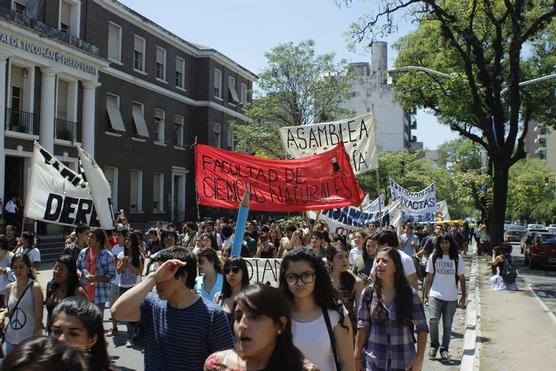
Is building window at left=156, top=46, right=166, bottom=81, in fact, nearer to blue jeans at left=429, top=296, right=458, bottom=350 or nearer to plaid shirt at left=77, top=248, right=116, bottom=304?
plaid shirt at left=77, top=248, right=116, bottom=304

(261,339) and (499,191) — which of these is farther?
(499,191)

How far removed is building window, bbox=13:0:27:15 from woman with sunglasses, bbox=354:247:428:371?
72.5 ft

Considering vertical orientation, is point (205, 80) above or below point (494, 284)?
above

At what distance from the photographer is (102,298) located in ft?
26.8

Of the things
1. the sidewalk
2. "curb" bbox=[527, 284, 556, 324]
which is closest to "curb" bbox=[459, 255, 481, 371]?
the sidewalk

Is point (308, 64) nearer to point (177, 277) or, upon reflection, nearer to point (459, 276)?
point (459, 276)

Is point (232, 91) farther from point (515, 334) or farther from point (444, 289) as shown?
point (444, 289)

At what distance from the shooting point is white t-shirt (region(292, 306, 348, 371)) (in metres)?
3.72

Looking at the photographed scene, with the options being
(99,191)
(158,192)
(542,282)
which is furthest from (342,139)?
(158,192)

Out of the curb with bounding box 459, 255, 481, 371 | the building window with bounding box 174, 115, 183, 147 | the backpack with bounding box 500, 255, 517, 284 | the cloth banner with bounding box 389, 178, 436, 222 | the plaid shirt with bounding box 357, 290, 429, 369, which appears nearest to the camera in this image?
the plaid shirt with bounding box 357, 290, 429, 369

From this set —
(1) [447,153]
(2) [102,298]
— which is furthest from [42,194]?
(1) [447,153]

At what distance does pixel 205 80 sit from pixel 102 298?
31.0 m

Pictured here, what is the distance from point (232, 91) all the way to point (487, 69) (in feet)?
68.4

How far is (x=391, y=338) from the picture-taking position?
15.1 ft
